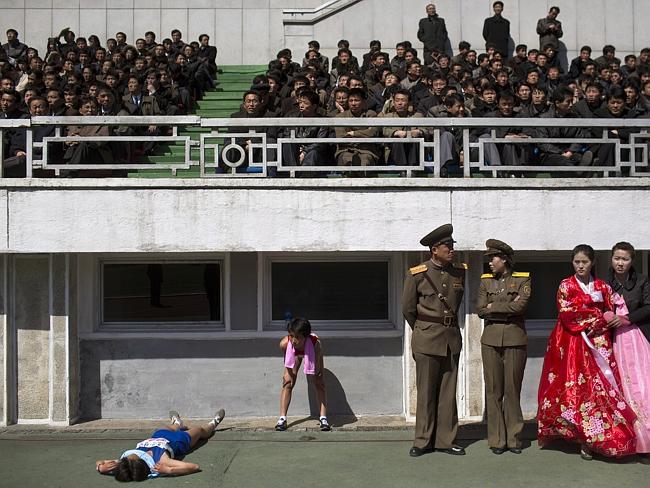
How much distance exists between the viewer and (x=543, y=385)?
8.29m

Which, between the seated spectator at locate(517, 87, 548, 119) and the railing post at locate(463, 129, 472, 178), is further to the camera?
the seated spectator at locate(517, 87, 548, 119)

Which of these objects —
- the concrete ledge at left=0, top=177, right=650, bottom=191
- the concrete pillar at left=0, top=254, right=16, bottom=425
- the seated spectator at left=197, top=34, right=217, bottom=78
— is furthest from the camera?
the seated spectator at left=197, top=34, right=217, bottom=78

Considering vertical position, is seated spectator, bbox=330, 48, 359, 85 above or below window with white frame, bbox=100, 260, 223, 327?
above

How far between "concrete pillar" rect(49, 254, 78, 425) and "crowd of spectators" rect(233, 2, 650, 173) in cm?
268

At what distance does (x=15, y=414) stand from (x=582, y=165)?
6702mm

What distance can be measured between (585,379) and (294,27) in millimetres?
11817

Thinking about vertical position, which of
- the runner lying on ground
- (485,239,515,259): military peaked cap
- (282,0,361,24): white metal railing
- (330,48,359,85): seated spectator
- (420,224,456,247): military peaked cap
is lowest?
the runner lying on ground

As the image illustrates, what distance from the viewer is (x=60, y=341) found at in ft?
31.0

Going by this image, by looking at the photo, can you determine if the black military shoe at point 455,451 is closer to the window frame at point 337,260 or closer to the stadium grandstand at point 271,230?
the stadium grandstand at point 271,230

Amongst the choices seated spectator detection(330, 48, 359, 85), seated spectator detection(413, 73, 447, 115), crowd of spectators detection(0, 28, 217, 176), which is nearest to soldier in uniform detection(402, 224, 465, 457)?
seated spectator detection(413, 73, 447, 115)

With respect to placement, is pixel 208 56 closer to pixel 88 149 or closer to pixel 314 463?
pixel 88 149

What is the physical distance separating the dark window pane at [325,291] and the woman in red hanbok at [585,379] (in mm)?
2456

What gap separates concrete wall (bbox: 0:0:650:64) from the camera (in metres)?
18.0

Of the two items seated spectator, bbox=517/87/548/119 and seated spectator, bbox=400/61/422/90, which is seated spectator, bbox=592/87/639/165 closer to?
seated spectator, bbox=517/87/548/119
